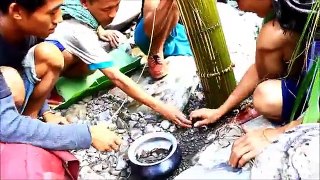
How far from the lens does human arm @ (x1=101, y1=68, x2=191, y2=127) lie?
2855 millimetres

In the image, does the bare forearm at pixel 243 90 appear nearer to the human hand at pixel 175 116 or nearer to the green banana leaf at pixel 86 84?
the human hand at pixel 175 116

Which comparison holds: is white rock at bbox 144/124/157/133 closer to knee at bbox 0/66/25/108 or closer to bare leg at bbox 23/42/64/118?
bare leg at bbox 23/42/64/118

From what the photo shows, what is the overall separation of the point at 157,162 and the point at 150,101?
1.51ft

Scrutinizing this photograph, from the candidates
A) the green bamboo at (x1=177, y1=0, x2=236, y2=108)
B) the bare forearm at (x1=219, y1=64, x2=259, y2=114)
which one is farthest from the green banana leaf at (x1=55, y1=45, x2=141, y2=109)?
the bare forearm at (x1=219, y1=64, x2=259, y2=114)

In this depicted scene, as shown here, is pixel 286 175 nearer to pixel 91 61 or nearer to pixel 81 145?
pixel 81 145

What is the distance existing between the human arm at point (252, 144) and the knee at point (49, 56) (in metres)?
1.06

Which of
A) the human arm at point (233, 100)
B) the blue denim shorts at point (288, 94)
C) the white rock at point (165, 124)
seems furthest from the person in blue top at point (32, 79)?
the blue denim shorts at point (288, 94)

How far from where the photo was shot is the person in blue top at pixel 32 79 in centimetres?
223

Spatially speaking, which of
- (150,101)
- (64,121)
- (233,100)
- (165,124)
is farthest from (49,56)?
(233,100)

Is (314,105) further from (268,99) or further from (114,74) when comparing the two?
(114,74)

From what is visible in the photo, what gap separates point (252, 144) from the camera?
7.27 ft

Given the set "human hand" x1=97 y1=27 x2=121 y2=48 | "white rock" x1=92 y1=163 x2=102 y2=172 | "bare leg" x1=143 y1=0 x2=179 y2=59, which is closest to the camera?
"white rock" x1=92 y1=163 x2=102 y2=172

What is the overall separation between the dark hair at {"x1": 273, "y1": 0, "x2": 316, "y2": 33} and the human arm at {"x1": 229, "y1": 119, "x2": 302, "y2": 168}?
0.39 m

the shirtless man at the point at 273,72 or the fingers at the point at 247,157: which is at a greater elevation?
the shirtless man at the point at 273,72
